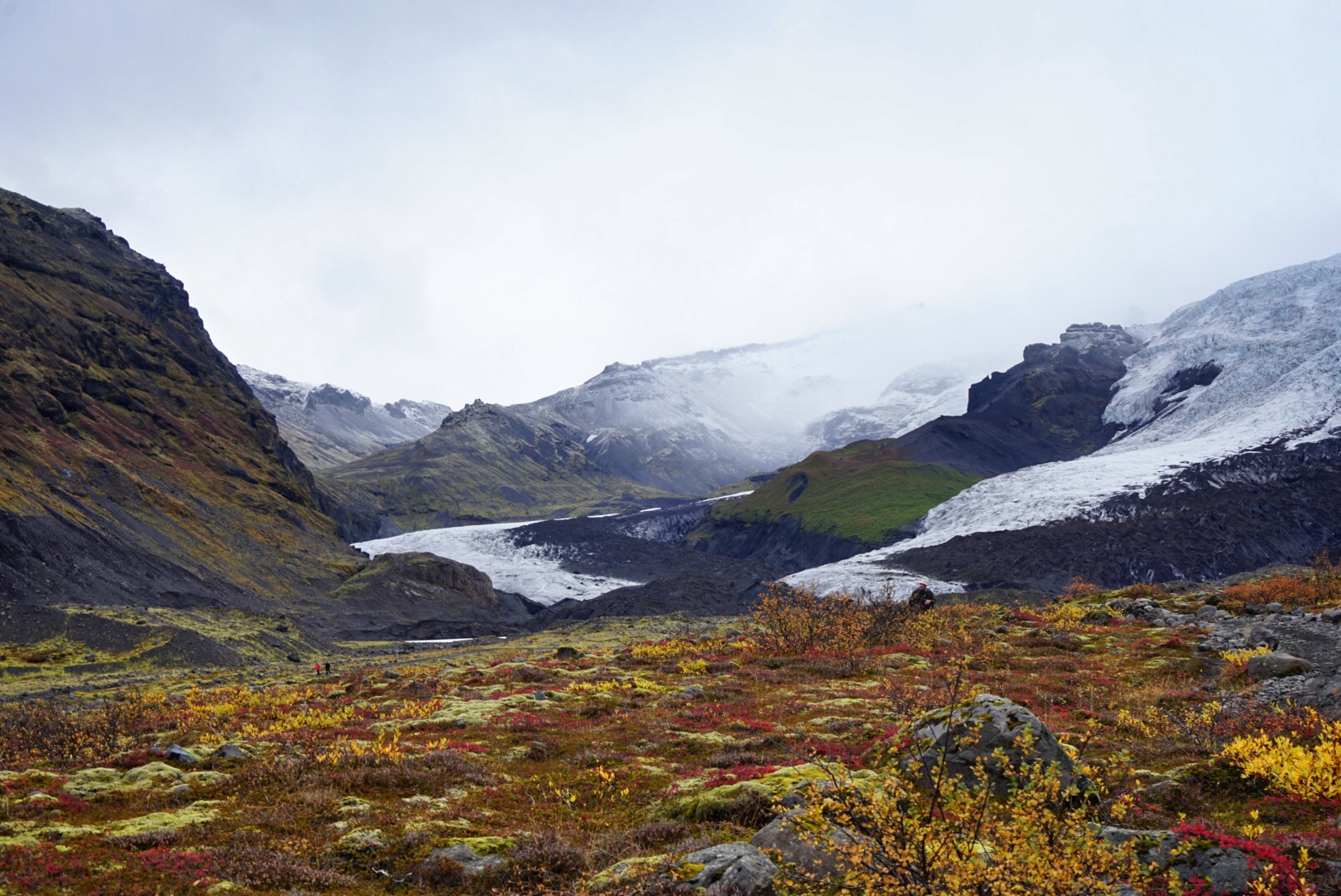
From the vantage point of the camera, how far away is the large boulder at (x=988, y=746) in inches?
403

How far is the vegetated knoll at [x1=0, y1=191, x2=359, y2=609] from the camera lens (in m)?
59.2

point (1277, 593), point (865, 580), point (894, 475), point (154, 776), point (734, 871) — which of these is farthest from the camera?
point (894, 475)

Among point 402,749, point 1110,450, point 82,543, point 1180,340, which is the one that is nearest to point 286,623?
point 82,543

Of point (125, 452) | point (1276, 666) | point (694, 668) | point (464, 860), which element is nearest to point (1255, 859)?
point (464, 860)

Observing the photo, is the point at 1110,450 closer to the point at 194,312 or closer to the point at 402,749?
the point at 402,749

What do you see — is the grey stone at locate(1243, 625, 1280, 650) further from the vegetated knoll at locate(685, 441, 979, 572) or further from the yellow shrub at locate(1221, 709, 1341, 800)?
the vegetated knoll at locate(685, 441, 979, 572)

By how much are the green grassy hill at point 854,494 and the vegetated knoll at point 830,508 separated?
→ 18cm

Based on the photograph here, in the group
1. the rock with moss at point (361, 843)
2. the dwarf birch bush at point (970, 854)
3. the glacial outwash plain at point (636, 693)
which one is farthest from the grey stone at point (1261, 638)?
the rock with moss at point (361, 843)

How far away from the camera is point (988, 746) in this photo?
10.6 m

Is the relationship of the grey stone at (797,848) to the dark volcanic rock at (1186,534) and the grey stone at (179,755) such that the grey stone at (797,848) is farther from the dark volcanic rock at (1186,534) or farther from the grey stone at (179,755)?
the dark volcanic rock at (1186,534)

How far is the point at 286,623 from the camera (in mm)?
64875

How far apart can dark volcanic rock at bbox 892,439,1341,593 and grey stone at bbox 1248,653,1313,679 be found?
63.3 metres

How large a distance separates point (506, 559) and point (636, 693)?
140 metres

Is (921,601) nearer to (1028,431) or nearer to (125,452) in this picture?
(125,452)
